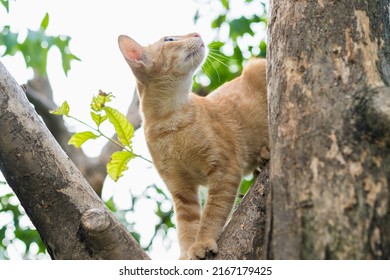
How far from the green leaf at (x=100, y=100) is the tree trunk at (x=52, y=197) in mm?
599

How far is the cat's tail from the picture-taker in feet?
13.0

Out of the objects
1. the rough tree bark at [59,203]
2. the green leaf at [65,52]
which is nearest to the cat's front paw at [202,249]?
the rough tree bark at [59,203]

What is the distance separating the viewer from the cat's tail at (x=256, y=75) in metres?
3.98

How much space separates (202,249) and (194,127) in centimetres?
103

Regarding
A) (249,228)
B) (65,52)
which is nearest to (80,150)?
(65,52)

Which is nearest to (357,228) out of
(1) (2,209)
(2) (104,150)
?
(2) (104,150)

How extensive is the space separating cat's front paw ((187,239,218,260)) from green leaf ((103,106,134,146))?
75 centimetres

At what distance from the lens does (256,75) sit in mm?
4031

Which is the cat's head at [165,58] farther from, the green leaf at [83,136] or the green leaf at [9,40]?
the green leaf at [9,40]

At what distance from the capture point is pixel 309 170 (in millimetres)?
1738

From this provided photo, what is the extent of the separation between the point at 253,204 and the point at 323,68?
840mm

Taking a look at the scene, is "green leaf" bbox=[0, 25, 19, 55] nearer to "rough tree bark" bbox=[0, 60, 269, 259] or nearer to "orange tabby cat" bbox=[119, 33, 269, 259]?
"orange tabby cat" bbox=[119, 33, 269, 259]

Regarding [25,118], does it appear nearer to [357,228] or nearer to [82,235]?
[82,235]
